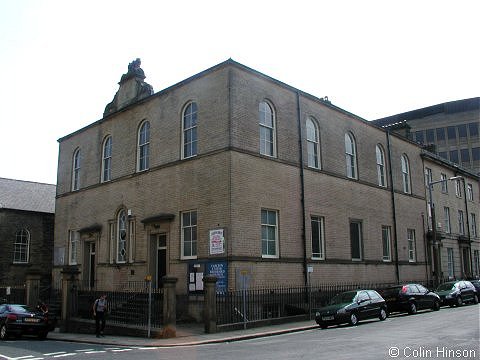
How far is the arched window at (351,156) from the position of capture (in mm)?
28797

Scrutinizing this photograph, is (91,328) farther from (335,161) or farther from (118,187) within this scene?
(335,161)

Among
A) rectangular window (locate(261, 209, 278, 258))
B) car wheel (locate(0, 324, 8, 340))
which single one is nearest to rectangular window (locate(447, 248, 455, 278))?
rectangular window (locate(261, 209, 278, 258))

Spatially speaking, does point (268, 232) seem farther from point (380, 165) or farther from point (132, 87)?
point (380, 165)

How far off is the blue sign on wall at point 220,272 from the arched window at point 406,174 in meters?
18.8

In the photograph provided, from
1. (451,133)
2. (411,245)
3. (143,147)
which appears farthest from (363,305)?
(451,133)

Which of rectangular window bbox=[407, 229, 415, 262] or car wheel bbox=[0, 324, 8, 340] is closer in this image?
car wheel bbox=[0, 324, 8, 340]

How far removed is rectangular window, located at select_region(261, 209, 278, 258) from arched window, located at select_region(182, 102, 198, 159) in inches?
176

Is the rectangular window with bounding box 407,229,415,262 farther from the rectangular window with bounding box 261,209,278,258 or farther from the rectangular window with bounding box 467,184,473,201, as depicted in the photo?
the rectangular window with bounding box 467,184,473,201

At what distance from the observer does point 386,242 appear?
30953 millimetres

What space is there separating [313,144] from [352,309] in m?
10.2

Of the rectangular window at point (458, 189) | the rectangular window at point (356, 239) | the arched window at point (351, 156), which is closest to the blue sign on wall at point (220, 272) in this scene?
the rectangular window at point (356, 239)

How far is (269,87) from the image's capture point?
2370 centimetres

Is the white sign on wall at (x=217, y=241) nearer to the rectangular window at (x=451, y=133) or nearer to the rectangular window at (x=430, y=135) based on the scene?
the rectangular window at (x=430, y=135)

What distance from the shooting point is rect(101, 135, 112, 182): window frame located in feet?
94.9
